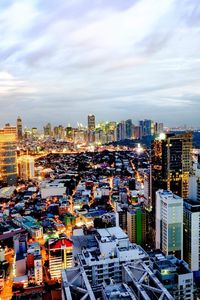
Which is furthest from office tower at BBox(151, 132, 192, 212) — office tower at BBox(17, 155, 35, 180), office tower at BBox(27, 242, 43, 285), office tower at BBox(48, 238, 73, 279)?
office tower at BBox(17, 155, 35, 180)

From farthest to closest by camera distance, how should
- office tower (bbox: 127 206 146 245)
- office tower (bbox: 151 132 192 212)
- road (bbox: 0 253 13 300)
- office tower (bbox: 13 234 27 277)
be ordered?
office tower (bbox: 151 132 192 212), office tower (bbox: 127 206 146 245), office tower (bbox: 13 234 27 277), road (bbox: 0 253 13 300)

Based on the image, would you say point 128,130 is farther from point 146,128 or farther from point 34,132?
point 34,132

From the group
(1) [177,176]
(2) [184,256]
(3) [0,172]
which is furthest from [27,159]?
(2) [184,256]

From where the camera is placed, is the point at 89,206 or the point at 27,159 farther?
the point at 27,159

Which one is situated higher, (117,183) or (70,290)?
(70,290)

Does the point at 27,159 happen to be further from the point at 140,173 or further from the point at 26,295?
the point at 26,295

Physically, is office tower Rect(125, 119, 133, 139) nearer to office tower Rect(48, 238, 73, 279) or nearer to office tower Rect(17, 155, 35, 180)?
office tower Rect(17, 155, 35, 180)
